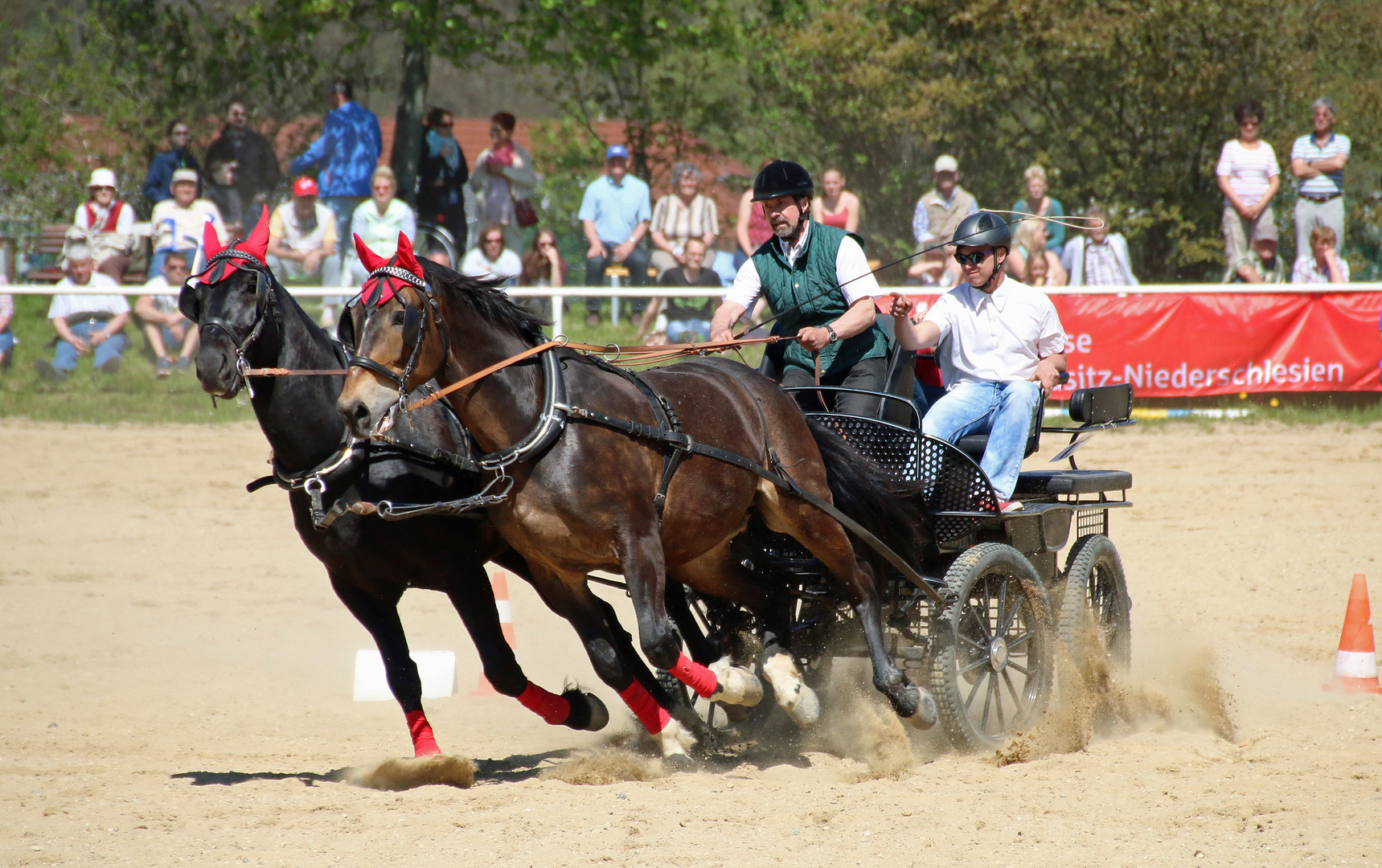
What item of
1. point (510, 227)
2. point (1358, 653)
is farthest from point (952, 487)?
point (510, 227)

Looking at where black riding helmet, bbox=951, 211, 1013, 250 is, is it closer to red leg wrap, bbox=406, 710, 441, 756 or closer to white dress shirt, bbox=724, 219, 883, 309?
white dress shirt, bbox=724, 219, 883, 309

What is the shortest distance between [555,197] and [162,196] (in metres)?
6.17

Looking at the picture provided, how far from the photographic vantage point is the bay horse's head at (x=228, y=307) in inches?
162

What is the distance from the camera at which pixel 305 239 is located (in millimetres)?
12000

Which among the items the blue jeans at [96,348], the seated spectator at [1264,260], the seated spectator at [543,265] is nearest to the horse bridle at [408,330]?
the blue jeans at [96,348]

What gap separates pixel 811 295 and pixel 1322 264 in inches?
330

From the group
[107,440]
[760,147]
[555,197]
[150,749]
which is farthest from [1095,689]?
[555,197]

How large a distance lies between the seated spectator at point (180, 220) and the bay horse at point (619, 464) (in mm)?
8343

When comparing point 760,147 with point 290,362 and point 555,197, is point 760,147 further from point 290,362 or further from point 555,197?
point 290,362

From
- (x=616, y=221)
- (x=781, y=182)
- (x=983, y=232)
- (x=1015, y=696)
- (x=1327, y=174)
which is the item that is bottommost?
(x=1015, y=696)

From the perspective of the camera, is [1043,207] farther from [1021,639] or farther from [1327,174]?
[1021,639]

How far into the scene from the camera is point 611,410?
4.18 metres

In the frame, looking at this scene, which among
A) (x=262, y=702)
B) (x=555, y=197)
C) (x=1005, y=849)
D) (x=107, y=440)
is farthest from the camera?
(x=555, y=197)

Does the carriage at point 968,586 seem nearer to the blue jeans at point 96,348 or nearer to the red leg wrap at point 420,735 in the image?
the red leg wrap at point 420,735
